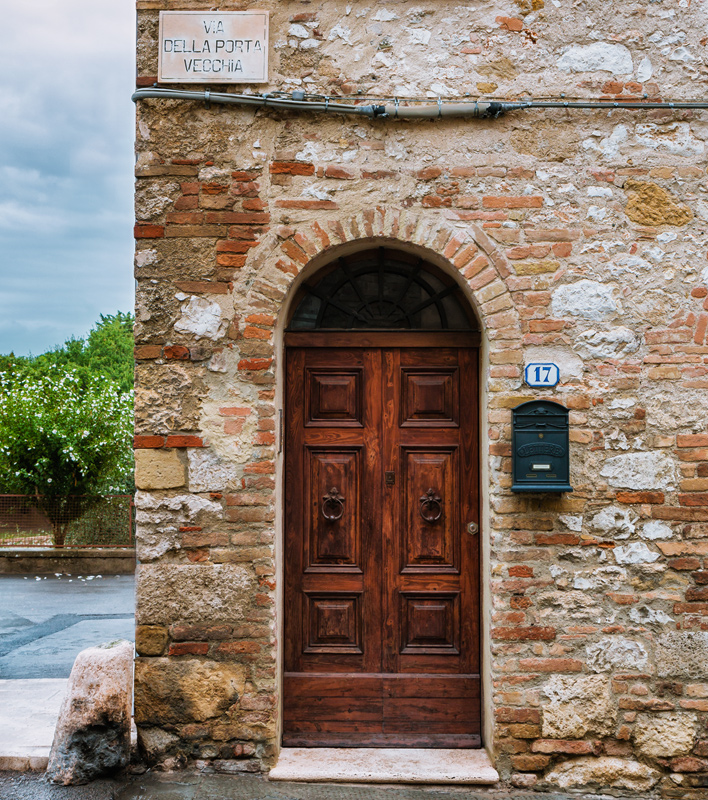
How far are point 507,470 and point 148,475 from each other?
197 centimetres

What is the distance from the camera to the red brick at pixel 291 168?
3.57 meters

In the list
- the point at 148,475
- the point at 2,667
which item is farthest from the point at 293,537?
the point at 2,667

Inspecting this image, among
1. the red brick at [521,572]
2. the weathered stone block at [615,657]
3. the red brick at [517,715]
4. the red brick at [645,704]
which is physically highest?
the red brick at [521,572]

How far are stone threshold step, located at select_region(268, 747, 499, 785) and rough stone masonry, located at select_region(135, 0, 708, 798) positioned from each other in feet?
0.41

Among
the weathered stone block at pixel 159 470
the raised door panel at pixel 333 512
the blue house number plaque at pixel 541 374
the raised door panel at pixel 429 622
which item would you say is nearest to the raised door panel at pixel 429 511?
the raised door panel at pixel 429 622

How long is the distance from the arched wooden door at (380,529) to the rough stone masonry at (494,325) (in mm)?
261

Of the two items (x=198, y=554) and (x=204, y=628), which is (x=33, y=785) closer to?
(x=204, y=628)

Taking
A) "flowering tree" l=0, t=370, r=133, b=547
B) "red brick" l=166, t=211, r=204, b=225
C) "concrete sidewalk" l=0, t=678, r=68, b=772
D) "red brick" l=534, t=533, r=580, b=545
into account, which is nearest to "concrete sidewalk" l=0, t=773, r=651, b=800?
"concrete sidewalk" l=0, t=678, r=68, b=772

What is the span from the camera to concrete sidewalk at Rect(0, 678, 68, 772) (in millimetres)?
3549

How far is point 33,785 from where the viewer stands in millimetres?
3348

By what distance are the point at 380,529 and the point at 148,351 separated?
1680 millimetres

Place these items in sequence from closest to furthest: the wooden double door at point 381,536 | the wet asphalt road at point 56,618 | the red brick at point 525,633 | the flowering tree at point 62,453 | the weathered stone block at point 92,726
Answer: the weathered stone block at point 92,726 < the red brick at point 525,633 < the wooden double door at point 381,536 < the wet asphalt road at point 56,618 < the flowering tree at point 62,453

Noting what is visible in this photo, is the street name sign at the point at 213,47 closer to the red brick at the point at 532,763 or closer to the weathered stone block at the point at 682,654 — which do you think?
the weathered stone block at the point at 682,654

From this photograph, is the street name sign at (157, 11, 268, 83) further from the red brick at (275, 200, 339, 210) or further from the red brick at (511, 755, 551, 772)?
the red brick at (511, 755, 551, 772)
